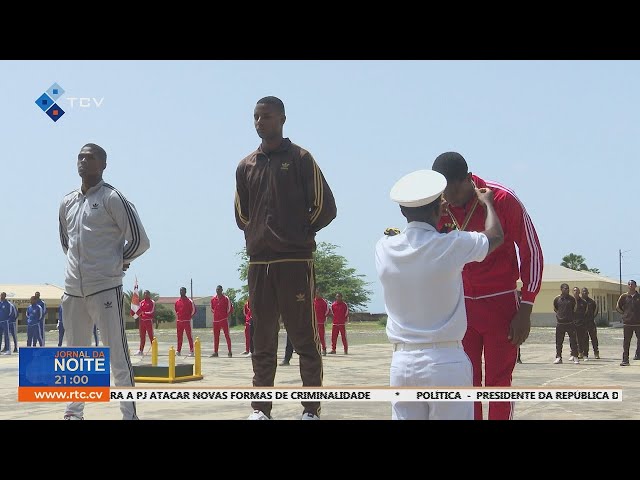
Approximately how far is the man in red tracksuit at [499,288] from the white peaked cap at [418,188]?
877 millimetres

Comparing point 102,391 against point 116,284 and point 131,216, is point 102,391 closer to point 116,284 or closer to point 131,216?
point 116,284

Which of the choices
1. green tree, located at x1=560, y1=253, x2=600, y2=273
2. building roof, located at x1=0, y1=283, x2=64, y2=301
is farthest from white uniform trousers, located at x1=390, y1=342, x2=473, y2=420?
green tree, located at x1=560, y1=253, x2=600, y2=273

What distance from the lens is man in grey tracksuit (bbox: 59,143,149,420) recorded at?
627cm

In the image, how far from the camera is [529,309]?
494 cm

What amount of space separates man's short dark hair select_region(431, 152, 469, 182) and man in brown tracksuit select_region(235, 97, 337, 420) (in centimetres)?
128

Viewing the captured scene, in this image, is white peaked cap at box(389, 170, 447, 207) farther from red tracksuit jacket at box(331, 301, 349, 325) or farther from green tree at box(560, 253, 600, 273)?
green tree at box(560, 253, 600, 273)

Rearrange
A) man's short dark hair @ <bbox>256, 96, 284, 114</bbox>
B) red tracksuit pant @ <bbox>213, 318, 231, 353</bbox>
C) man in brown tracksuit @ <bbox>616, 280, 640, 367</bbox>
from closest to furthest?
man's short dark hair @ <bbox>256, 96, 284, 114</bbox> < man in brown tracksuit @ <bbox>616, 280, 640, 367</bbox> < red tracksuit pant @ <bbox>213, 318, 231, 353</bbox>

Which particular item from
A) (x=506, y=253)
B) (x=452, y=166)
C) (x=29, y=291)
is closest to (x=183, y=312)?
(x=506, y=253)

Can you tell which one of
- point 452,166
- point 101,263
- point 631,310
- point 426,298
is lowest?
point 631,310

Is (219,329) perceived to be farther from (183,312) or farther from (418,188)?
(418,188)

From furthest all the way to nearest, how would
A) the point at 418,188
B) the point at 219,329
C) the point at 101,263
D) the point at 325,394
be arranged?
the point at 219,329, the point at 101,263, the point at 325,394, the point at 418,188

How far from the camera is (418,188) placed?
4.04m

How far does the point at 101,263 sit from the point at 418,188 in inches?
122
